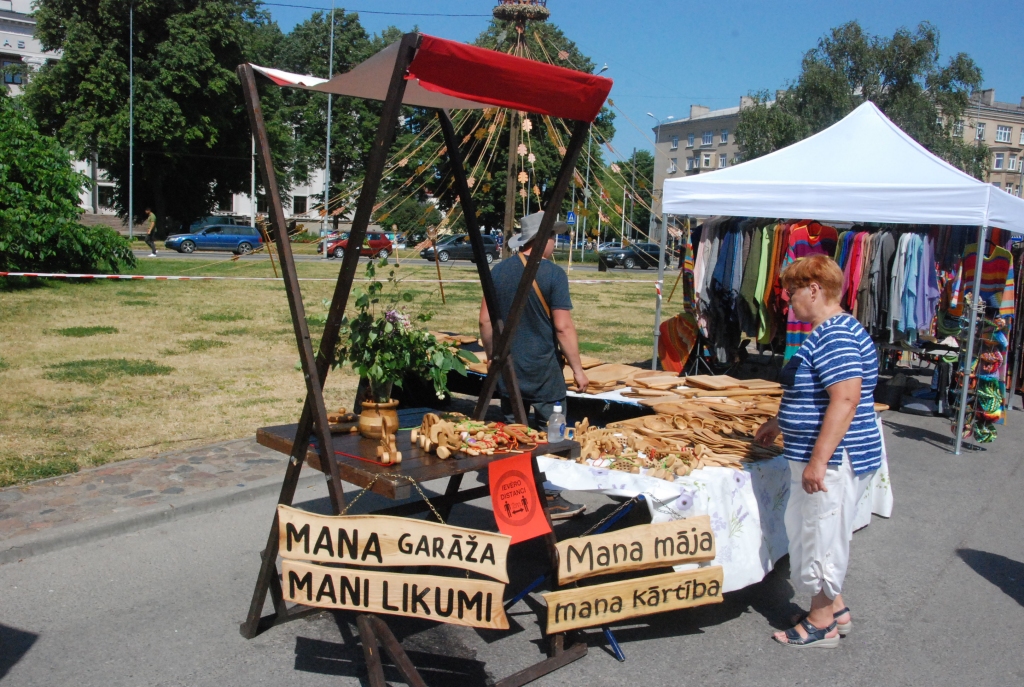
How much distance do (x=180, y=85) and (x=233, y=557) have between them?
4108 centimetres

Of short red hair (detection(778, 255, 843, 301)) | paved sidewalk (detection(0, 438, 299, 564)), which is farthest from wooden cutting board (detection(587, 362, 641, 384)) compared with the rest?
short red hair (detection(778, 255, 843, 301))

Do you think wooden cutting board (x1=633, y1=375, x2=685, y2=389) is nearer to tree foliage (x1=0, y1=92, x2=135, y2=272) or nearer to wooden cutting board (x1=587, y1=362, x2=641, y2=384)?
wooden cutting board (x1=587, y1=362, x2=641, y2=384)

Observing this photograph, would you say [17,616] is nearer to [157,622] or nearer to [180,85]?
[157,622]

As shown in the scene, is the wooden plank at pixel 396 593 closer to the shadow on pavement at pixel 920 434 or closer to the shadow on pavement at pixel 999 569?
the shadow on pavement at pixel 999 569

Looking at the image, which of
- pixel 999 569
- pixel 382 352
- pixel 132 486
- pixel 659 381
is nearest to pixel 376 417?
pixel 382 352

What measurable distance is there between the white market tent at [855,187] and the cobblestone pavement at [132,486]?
16.8ft

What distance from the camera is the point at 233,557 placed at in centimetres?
461

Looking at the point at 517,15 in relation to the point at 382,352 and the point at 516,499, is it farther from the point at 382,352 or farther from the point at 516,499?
the point at 516,499

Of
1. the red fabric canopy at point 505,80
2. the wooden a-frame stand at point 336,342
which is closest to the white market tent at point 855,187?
the wooden a-frame stand at point 336,342

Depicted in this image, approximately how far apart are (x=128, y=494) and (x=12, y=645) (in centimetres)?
182

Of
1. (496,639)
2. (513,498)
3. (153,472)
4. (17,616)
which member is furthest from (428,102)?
(153,472)

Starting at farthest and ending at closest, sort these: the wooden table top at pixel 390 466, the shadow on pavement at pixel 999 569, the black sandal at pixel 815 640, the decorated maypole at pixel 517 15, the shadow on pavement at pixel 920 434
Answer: the decorated maypole at pixel 517 15
the shadow on pavement at pixel 920 434
the shadow on pavement at pixel 999 569
the black sandal at pixel 815 640
the wooden table top at pixel 390 466

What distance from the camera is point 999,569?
4859 millimetres

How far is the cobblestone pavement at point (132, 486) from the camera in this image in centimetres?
486
